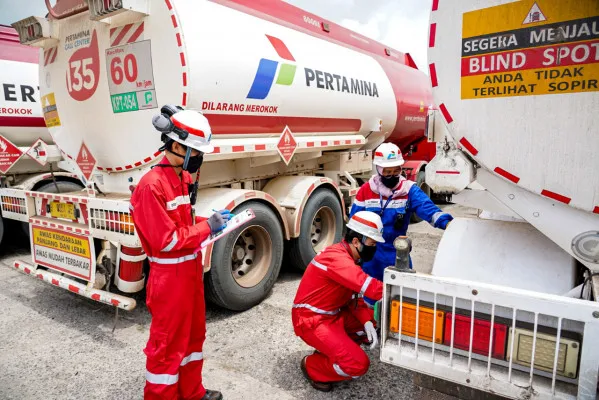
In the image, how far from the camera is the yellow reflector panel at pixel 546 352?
55.1 inches

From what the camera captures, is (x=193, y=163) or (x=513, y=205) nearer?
(x=513, y=205)

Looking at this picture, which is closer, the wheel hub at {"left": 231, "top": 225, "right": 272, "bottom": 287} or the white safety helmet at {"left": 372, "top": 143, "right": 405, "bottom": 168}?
the white safety helmet at {"left": 372, "top": 143, "right": 405, "bottom": 168}

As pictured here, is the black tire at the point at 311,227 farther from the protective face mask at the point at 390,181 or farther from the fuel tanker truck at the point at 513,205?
the fuel tanker truck at the point at 513,205

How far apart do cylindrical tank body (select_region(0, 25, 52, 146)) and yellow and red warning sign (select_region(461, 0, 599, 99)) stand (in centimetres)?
563

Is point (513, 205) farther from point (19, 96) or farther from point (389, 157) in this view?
point (19, 96)

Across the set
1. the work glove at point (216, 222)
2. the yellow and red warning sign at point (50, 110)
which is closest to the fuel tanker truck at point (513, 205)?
the work glove at point (216, 222)

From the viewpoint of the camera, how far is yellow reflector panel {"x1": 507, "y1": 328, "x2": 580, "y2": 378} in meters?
1.40

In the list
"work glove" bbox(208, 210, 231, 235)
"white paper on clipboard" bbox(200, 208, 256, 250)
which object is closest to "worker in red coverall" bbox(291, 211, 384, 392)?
"white paper on clipboard" bbox(200, 208, 256, 250)

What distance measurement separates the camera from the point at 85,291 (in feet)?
11.4

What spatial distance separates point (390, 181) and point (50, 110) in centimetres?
330

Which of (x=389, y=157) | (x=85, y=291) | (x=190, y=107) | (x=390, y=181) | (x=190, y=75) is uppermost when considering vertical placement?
(x=190, y=75)

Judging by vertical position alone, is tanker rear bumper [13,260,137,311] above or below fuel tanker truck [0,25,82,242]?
below

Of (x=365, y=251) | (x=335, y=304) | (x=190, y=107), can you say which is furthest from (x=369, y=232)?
(x=190, y=107)

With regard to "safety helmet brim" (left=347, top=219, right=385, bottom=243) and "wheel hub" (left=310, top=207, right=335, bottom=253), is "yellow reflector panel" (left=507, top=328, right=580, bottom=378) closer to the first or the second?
"safety helmet brim" (left=347, top=219, right=385, bottom=243)
